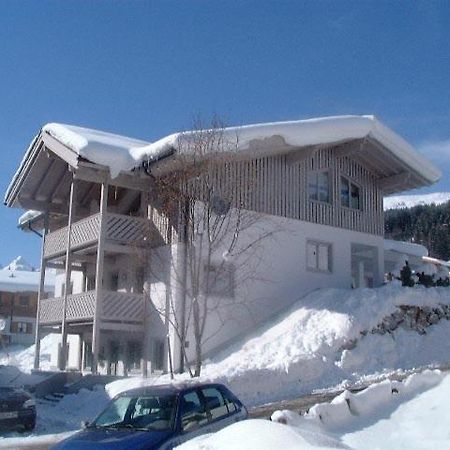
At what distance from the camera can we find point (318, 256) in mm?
26609

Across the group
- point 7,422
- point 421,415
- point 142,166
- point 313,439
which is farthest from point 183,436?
point 142,166

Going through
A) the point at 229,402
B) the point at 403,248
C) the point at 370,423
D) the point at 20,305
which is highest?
the point at 403,248

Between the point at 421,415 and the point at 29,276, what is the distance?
5579cm

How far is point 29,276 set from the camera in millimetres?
62812

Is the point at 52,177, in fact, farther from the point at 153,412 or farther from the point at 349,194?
the point at 153,412

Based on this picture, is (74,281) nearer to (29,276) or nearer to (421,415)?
(421,415)

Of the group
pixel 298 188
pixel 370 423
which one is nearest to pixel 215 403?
pixel 370 423

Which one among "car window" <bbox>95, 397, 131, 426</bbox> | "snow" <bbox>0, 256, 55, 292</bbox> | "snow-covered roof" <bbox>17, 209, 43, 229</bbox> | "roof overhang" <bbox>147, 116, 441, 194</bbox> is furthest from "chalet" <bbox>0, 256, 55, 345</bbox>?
"car window" <bbox>95, 397, 131, 426</bbox>

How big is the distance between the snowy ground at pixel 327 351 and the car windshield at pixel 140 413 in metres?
5.20

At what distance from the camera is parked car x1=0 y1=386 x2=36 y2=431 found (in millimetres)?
16078

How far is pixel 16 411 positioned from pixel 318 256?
13.8m

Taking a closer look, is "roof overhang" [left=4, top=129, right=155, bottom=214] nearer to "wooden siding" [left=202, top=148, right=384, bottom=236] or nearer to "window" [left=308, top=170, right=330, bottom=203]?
"wooden siding" [left=202, top=148, right=384, bottom=236]

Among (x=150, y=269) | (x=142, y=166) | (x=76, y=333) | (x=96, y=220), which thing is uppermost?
(x=142, y=166)

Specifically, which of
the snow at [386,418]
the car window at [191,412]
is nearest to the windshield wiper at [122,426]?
the car window at [191,412]
